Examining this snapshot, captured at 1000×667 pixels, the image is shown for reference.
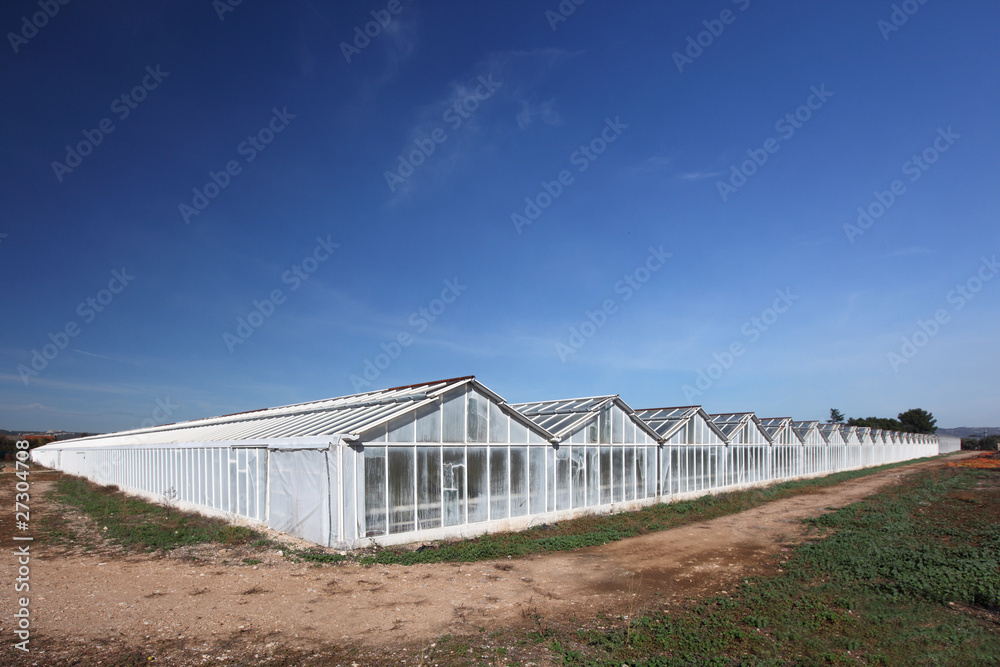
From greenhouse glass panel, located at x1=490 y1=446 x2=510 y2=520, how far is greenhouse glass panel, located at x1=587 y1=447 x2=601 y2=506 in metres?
5.22

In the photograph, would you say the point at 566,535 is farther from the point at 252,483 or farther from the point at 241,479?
the point at 241,479

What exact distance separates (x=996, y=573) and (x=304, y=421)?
21.9m

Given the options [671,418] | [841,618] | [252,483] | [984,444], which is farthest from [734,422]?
[984,444]

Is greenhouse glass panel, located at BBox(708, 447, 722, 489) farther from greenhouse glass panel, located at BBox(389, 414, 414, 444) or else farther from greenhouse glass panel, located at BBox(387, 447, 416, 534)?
greenhouse glass panel, located at BBox(389, 414, 414, 444)

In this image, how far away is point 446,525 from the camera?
1783 cm

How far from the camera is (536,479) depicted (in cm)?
2145

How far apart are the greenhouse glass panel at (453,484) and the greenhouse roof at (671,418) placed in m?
14.0

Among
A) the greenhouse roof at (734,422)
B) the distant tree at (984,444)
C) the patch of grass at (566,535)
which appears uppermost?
the greenhouse roof at (734,422)

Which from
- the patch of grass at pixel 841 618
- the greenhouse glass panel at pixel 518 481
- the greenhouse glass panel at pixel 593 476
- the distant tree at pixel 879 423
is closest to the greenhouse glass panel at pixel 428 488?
the greenhouse glass panel at pixel 518 481

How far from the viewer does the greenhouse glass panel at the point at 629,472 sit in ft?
85.5

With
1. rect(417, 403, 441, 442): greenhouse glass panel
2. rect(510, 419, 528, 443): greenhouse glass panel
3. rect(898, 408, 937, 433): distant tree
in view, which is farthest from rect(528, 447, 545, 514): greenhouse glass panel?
rect(898, 408, 937, 433): distant tree

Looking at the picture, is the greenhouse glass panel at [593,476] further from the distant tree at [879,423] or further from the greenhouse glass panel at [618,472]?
the distant tree at [879,423]

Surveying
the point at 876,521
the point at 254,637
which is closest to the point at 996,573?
the point at 876,521

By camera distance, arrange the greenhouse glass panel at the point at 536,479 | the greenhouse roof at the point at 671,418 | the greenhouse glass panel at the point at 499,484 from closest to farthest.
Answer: the greenhouse glass panel at the point at 499,484, the greenhouse glass panel at the point at 536,479, the greenhouse roof at the point at 671,418
